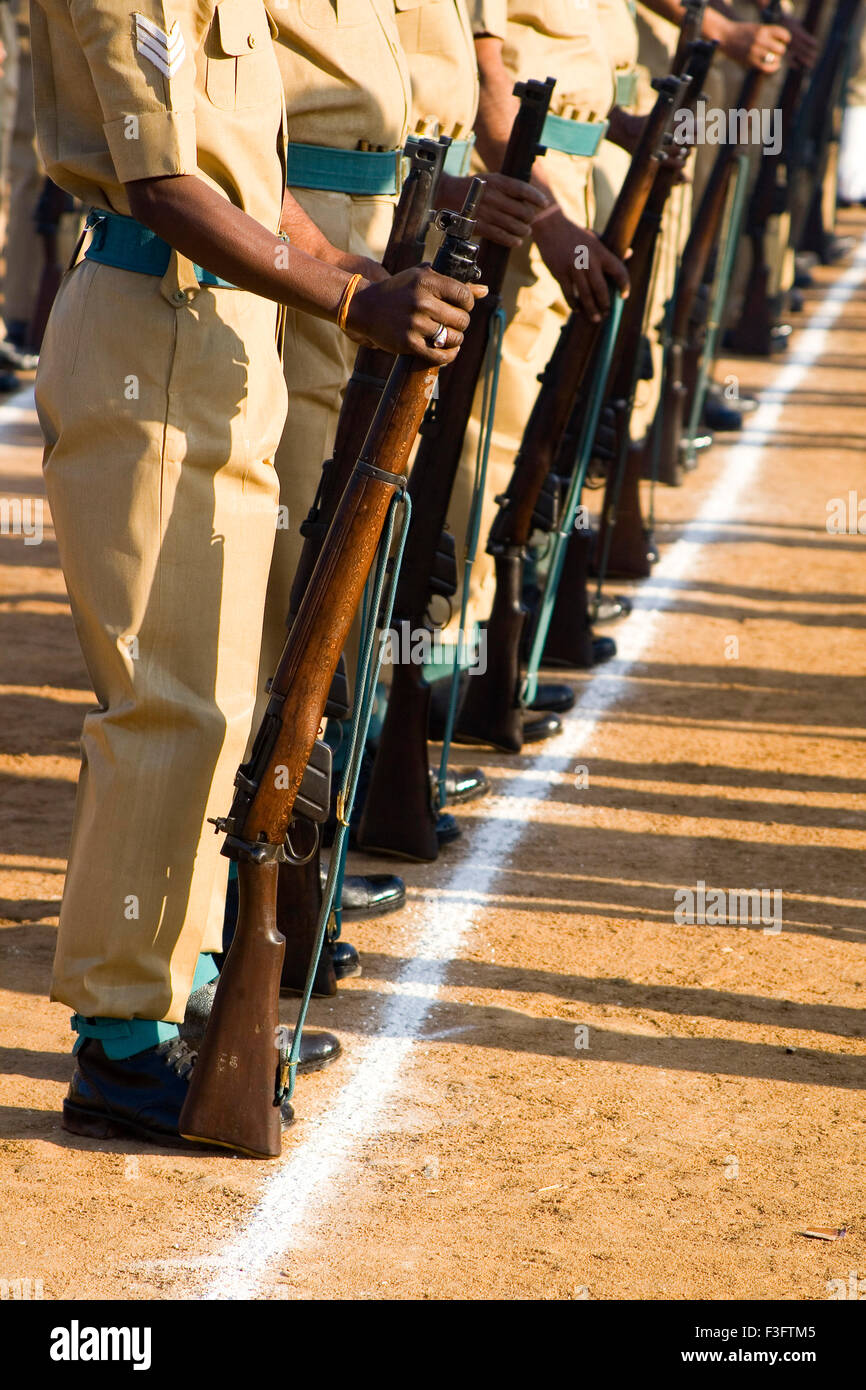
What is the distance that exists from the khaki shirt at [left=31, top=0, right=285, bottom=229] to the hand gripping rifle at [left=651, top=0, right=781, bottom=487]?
199 inches

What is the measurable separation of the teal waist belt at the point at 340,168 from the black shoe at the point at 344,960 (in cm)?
148

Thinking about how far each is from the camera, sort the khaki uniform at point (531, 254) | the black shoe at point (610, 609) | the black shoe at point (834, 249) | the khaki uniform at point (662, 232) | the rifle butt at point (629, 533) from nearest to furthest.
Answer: the khaki uniform at point (531, 254) → the black shoe at point (610, 609) → the rifle butt at point (629, 533) → the khaki uniform at point (662, 232) → the black shoe at point (834, 249)

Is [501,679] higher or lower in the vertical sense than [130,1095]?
higher

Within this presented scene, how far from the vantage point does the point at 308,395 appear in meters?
3.51

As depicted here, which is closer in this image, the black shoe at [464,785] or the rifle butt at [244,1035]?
the rifle butt at [244,1035]

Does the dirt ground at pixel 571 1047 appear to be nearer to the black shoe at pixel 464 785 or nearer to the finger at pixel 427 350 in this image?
the black shoe at pixel 464 785

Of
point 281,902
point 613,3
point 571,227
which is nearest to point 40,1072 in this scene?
→ point 281,902

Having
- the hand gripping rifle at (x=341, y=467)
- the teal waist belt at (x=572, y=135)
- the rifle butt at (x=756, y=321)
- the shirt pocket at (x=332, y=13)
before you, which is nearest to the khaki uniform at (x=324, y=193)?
the shirt pocket at (x=332, y=13)

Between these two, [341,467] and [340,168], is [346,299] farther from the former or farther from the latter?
[340,168]

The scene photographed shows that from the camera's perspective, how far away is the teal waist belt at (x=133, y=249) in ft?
8.70

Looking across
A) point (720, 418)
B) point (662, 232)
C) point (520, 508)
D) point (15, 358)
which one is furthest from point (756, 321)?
point (520, 508)

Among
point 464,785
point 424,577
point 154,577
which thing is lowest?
→ point 464,785

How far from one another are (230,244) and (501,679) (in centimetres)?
249
